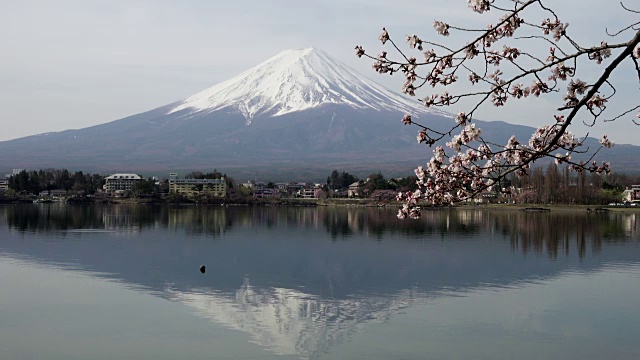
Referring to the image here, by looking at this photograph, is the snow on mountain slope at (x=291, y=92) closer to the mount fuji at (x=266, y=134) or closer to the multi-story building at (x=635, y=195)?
the mount fuji at (x=266, y=134)

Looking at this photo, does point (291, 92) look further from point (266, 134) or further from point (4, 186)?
point (4, 186)

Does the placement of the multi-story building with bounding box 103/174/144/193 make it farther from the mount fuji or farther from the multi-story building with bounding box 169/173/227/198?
the mount fuji

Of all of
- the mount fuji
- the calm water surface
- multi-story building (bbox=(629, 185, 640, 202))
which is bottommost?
the calm water surface

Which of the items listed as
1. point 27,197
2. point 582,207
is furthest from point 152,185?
point 582,207

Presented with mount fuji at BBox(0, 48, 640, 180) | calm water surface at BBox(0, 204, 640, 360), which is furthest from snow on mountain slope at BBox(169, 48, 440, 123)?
calm water surface at BBox(0, 204, 640, 360)

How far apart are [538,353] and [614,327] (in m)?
2.37

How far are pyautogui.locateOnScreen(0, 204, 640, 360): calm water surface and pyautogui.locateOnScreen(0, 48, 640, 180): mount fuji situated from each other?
95344 mm

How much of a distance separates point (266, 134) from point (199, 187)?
278ft

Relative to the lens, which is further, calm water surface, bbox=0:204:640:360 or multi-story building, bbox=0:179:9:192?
multi-story building, bbox=0:179:9:192

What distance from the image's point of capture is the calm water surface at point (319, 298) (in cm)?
1062

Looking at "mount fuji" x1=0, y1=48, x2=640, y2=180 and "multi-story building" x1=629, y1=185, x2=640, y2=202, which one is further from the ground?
"mount fuji" x1=0, y1=48, x2=640, y2=180

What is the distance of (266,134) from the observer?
530 feet

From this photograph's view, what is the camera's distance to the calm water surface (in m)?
10.6

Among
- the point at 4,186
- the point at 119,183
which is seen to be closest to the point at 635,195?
the point at 119,183
